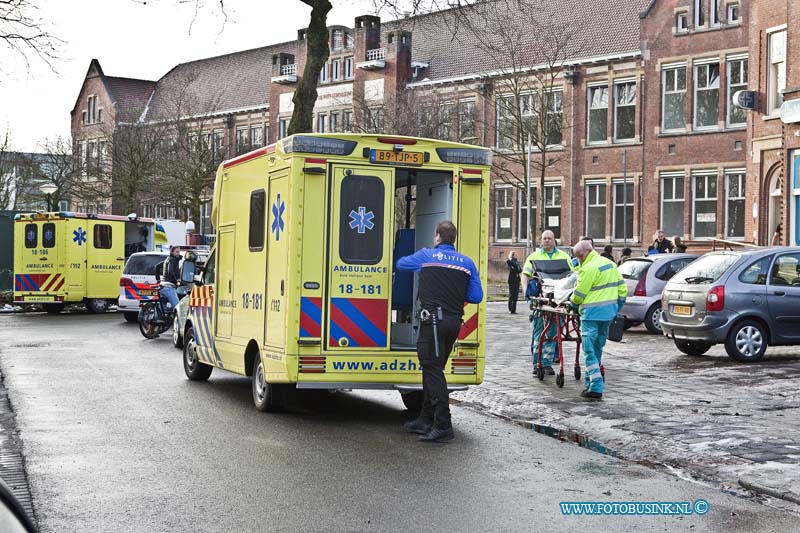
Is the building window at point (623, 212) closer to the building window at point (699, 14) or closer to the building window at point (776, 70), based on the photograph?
the building window at point (699, 14)

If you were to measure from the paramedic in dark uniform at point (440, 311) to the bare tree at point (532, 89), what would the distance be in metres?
29.5

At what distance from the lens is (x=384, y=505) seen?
23.0ft

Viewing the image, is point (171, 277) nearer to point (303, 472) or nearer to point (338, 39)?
point (303, 472)

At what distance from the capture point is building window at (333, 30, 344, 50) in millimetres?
59709

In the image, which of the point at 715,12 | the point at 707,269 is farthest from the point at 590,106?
the point at 707,269

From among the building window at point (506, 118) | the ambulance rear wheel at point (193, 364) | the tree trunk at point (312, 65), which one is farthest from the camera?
the building window at point (506, 118)

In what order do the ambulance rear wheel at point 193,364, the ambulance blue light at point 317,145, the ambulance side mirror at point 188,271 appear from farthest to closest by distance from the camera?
1. the ambulance rear wheel at point 193,364
2. the ambulance side mirror at point 188,271
3. the ambulance blue light at point 317,145

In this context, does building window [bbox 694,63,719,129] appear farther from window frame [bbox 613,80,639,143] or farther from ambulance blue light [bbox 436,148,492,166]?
ambulance blue light [bbox 436,148,492,166]

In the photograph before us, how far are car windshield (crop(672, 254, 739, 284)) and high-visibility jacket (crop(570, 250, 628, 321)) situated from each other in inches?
187

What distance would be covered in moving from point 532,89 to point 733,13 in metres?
8.16

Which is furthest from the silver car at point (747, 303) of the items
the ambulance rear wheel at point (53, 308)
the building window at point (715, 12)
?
the building window at point (715, 12)

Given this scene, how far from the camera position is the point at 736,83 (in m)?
40.6

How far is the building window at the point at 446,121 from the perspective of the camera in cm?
4465

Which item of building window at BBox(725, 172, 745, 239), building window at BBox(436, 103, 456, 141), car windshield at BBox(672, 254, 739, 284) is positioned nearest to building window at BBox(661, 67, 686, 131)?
building window at BBox(725, 172, 745, 239)
